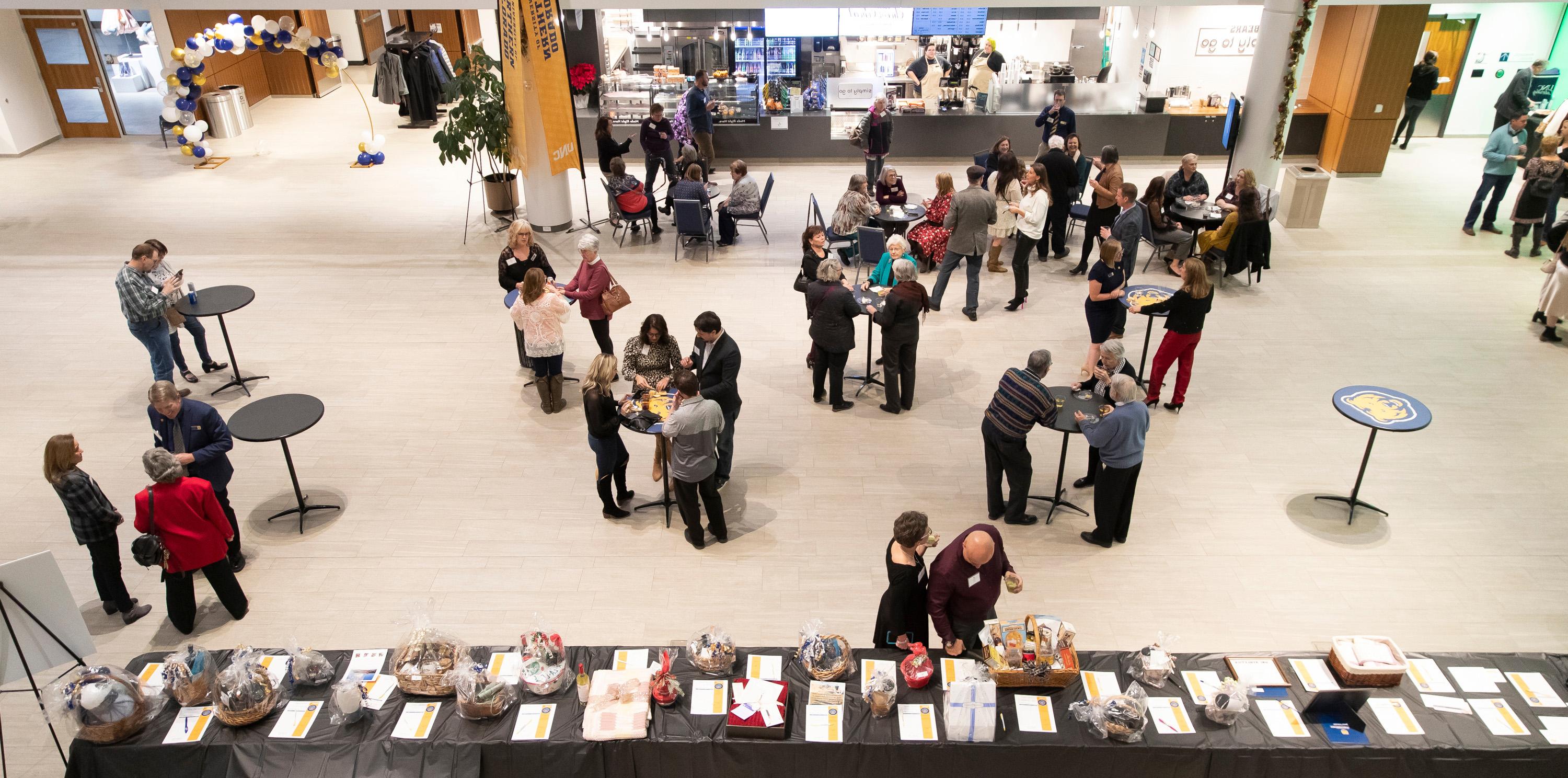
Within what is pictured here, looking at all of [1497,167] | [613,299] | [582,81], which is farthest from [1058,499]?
[582,81]

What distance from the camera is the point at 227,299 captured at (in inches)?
328

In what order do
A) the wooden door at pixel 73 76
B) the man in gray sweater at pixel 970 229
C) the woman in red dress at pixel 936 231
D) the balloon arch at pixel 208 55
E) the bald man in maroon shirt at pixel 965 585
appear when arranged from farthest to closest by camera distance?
the wooden door at pixel 73 76
the balloon arch at pixel 208 55
the woman in red dress at pixel 936 231
the man in gray sweater at pixel 970 229
the bald man in maroon shirt at pixel 965 585

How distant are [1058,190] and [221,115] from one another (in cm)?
1362

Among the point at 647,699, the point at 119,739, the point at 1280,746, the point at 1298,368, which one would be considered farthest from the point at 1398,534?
the point at 119,739

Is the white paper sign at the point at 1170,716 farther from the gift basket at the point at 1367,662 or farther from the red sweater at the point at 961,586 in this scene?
the red sweater at the point at 961,586

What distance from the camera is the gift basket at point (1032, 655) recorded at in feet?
14.9

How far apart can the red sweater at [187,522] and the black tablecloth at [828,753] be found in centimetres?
136

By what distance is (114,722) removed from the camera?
433 cm

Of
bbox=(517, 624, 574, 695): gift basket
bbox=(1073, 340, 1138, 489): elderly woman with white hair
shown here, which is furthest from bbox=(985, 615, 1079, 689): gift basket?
bbox=(517, 624, 574, 695): gift basket

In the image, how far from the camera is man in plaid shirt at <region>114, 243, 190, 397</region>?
25.6ft

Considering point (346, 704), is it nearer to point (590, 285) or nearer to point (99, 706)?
point (99, 706)

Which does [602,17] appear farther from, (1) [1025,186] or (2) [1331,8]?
(2) [1331,8]

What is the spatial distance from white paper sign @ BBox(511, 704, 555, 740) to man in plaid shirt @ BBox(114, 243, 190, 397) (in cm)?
505

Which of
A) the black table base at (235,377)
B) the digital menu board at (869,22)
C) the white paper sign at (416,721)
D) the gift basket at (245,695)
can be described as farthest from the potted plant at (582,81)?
the white paper sign at (416,721)
